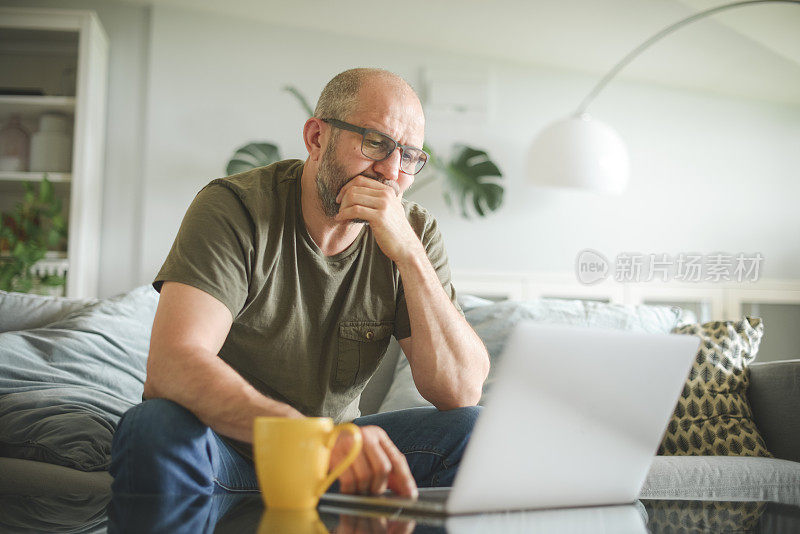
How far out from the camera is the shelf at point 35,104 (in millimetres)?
3398

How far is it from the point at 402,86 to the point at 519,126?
8.30 ft

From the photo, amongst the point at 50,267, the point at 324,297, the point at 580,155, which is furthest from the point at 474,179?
the point at 324,297

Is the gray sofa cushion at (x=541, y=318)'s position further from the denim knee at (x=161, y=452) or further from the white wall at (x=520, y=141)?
the white wall at (x=520, y=141)

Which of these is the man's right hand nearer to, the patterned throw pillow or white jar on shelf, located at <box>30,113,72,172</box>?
the patterned throw pillow

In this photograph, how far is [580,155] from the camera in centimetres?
339

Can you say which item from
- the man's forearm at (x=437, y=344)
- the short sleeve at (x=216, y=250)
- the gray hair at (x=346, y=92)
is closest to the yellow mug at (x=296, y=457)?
the short sleeve at (x=216, y=250)

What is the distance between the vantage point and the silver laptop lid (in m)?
0.68

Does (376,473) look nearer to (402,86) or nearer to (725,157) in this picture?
(402,86)

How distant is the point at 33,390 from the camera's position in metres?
1.74

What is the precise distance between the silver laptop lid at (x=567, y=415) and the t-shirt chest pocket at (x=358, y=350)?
659 millimetres

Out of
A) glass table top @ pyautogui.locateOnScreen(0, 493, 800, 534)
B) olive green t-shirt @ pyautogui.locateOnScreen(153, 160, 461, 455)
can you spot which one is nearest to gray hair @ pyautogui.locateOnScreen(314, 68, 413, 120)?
olive green t-shirt @ pyautogui.locateOnScreen(153, 160, 461, 455)

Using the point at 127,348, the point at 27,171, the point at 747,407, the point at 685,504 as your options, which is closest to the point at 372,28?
the point at 27,171

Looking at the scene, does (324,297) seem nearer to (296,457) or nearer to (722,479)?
(296,457)

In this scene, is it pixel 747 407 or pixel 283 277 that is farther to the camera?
pixel 747 407
